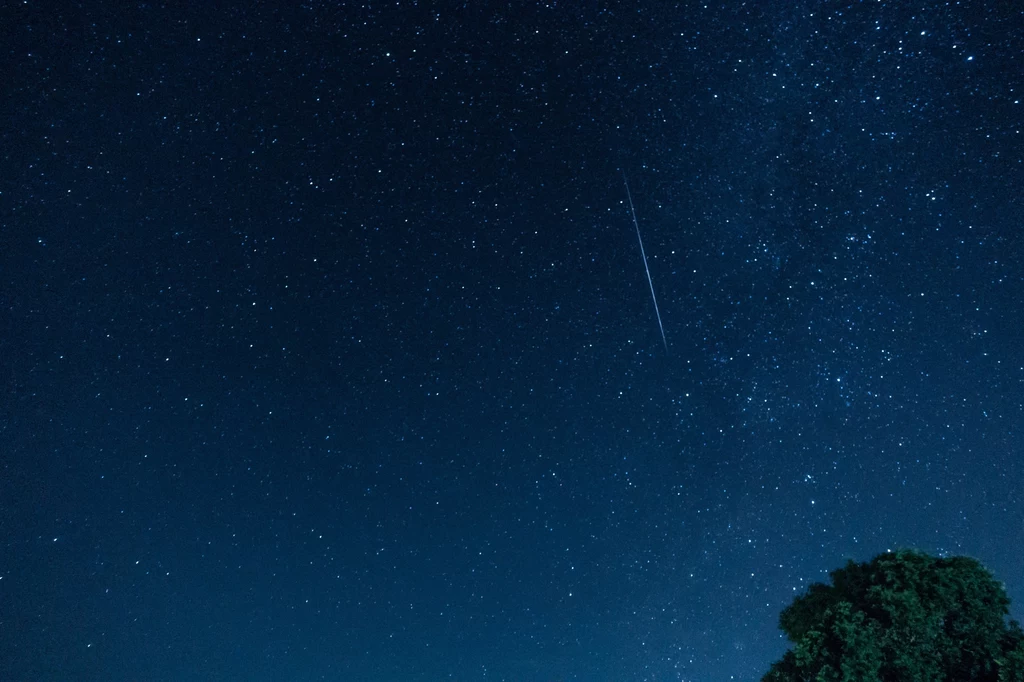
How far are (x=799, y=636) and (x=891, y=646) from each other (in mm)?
1752

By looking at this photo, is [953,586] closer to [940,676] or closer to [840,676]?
[940,676]

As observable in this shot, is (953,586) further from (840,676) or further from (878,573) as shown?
(840,676)

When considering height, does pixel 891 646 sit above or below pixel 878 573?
below

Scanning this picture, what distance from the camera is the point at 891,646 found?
10.8 metres

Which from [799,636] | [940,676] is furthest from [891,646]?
[799,636]

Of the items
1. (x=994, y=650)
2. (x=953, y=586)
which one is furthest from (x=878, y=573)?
(x=994, y=650)

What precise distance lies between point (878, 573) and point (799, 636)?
1.84m

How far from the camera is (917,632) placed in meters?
10.7

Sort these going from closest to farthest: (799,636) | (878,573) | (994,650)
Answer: (994,650) → (878,573) → (799,636)

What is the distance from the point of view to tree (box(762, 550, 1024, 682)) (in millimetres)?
10469

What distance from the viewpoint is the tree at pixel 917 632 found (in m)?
10.5

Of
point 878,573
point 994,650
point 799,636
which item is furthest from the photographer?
point 799,636

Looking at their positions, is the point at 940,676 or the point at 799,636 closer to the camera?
the point at 940,676

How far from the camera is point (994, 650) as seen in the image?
1032 centimetres
